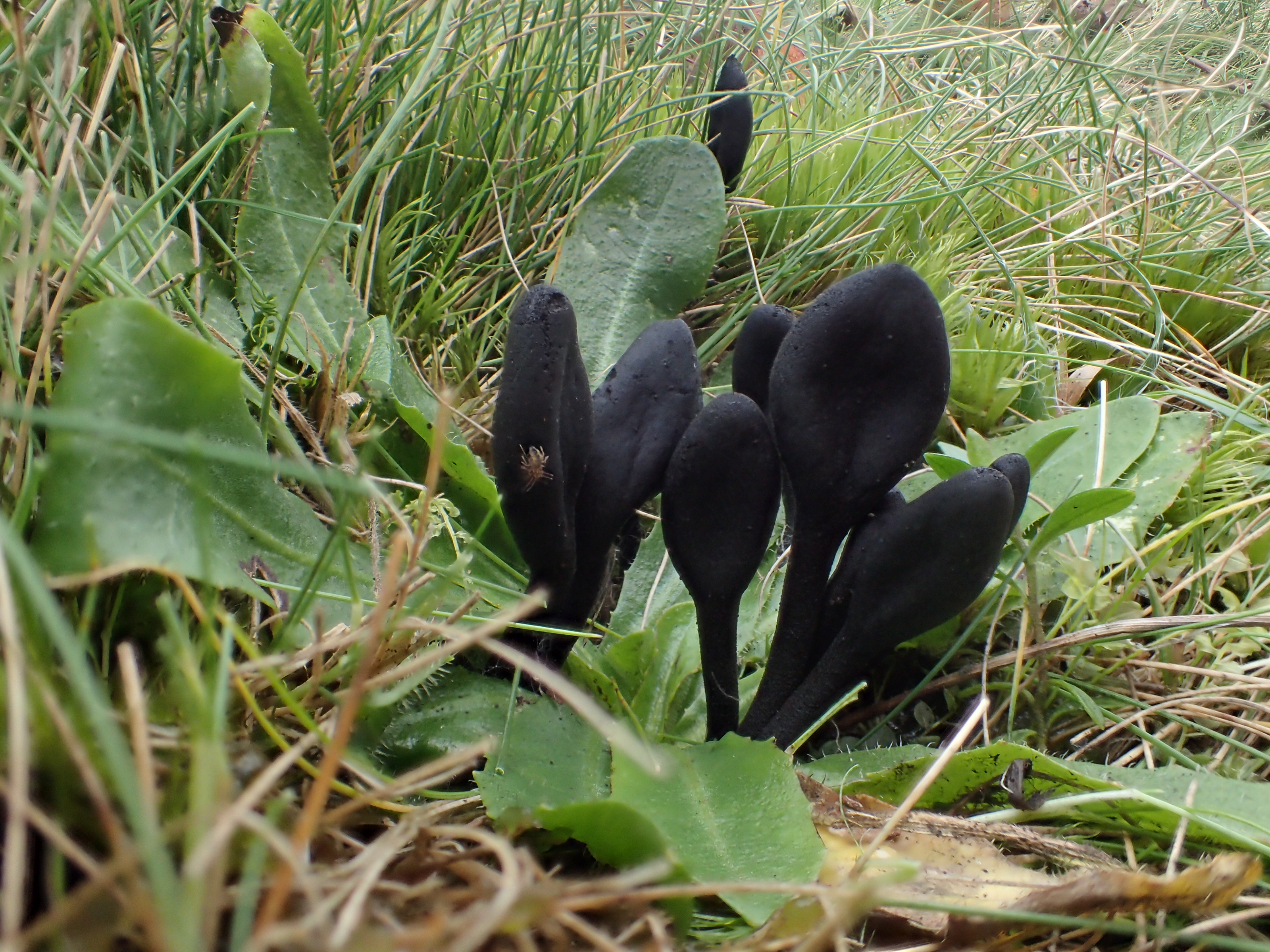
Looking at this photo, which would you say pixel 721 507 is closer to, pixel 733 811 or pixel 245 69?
pixel 733 811

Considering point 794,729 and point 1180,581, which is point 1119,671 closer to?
point 1180,581

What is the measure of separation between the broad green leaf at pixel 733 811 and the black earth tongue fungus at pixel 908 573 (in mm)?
102

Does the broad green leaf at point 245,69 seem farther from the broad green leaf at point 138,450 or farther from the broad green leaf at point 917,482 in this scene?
the broad green leaf at point 917,482

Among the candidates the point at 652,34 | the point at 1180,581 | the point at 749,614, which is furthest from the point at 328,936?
the point at 652,34

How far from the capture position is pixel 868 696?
1.23m

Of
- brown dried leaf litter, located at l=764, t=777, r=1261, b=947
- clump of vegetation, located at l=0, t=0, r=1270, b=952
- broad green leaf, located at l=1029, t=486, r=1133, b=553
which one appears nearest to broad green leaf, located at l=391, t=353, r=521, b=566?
clump of vegetation, located at l=0, t=0, r=1270, b=952

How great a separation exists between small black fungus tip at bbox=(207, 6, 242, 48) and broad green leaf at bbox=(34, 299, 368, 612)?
0.62 meters

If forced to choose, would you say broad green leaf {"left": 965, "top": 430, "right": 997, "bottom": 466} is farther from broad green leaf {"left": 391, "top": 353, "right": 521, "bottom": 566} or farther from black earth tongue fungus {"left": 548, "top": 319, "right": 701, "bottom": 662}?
broad green leaf {"left": 391, "top": 353, "right": 521, "bottom": 566}

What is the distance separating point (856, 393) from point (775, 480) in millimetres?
109

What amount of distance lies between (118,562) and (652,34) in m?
1.68

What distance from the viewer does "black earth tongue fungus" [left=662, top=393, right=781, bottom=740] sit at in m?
0.84

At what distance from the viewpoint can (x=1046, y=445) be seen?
44.5 inches

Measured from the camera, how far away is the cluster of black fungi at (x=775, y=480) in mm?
847

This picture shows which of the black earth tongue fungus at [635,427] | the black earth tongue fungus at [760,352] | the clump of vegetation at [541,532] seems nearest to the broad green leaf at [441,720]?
the clump of vegetation at [541,532]
